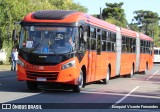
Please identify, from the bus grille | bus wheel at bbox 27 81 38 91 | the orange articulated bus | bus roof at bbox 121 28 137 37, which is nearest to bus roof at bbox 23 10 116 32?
the orange articulated bus

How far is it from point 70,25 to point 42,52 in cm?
148

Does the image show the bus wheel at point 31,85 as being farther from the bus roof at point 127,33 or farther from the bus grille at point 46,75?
the bus roof at point 127,33

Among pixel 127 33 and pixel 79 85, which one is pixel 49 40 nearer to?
pixel 79 85

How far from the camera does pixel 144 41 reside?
38.3m

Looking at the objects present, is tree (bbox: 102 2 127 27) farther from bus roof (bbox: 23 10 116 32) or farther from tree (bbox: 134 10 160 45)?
bus roof (bbox: 23 10 116 32)

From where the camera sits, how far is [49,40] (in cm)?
1786

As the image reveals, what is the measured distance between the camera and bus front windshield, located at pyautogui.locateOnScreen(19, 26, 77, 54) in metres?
17.8

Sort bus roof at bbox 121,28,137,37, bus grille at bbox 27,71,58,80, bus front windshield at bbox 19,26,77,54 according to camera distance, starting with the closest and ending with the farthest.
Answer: bus grille at bbox 27,71,58,80
bus front windshield at bbox 19,26,77,54
bus roof at bbox 121,28,137,37

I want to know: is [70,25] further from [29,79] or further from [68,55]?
[29,79]

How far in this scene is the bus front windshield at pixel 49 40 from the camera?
17781 millimetres

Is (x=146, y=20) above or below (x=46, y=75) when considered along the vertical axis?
above

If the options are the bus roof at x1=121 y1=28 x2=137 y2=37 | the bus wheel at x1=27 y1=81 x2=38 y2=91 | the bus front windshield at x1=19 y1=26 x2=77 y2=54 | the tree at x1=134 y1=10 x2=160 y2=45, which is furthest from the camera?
the tree at x1=134 y1=10 x2=160 y2=45

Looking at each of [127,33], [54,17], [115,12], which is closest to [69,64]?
[54,17]

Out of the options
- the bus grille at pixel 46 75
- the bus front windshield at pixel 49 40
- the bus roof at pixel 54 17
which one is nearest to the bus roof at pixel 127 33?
the bus roof at pixel 54 17
